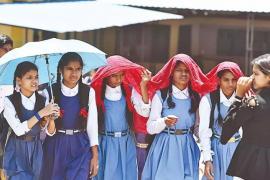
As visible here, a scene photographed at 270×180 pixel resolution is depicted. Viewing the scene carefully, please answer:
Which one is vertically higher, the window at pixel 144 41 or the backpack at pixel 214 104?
the window at pixel 144 41

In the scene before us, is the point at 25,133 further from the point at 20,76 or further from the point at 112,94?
the point at 112,94

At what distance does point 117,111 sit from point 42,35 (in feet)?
27.5

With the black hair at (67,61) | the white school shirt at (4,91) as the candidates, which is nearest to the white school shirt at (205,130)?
the black hair at (67,61)

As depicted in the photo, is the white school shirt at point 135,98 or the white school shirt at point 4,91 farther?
the white school shirt at point 4,91

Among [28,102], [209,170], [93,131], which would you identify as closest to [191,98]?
[209,170]

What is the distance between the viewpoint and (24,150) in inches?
182

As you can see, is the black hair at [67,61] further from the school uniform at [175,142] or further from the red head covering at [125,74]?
the school uniform at [175,142]

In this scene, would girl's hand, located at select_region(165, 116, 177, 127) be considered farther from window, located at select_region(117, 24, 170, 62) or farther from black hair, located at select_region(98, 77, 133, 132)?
window, located at select_region(117, 24, 170, 62)

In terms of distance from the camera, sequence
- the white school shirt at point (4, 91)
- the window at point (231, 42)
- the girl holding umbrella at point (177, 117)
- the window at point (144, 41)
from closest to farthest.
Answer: the girl holding umbrella at point (177, 117) < the white school shirt at point (4, 91) < the window at point (231, 42) < the window at point (144, 41)

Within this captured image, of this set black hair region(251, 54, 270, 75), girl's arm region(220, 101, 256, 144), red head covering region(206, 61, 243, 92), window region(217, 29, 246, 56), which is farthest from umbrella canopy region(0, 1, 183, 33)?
window region(217, 29, 246, 56)

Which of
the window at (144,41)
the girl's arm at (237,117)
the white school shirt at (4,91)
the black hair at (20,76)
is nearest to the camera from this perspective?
the girl's arm at (237,117)

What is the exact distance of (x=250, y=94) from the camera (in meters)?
3.97

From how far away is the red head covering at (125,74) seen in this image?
15.7 ft

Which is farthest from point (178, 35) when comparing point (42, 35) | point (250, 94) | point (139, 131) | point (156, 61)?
point (250, 94)
